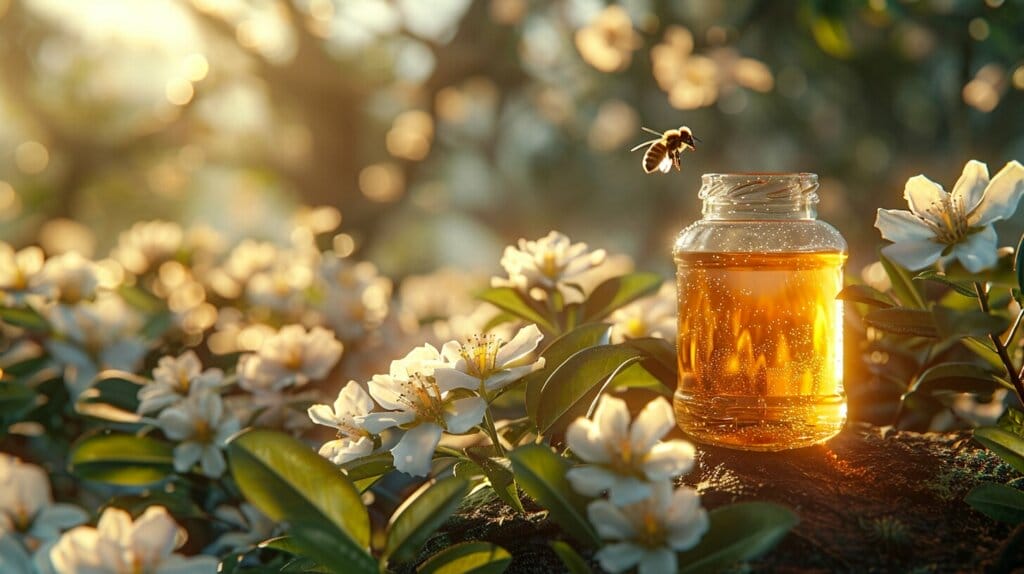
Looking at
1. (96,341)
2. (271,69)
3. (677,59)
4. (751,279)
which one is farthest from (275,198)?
(751,279)

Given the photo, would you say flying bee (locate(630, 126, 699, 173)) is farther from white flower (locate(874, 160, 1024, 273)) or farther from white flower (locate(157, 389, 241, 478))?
white flower (locate(157, 389, 241, 478))

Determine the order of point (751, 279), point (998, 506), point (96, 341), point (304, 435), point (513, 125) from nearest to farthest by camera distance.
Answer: point (998, 506)
point (751, 279)
point (304, 435)
point (96, 341)
point (513, 125)

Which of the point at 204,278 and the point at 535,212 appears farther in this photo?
the point at 535,212

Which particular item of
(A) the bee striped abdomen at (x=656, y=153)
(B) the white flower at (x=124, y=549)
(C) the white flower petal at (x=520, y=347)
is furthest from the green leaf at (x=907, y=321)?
(B) the white flower at (x=124, y=549)

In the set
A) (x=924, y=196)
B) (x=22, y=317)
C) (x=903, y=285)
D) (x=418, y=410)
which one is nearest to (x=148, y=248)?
(x=22, y=317)

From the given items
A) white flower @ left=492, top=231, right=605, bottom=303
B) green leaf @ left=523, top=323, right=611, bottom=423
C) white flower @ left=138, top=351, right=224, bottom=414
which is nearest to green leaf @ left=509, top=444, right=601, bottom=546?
green leaf @ left=523, top=323, right=611, bottom=423

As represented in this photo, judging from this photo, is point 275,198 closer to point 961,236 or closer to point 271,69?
point 271,69

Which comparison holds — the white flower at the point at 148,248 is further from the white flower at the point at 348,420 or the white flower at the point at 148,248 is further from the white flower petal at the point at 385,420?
the white flower petal at the point at 385,420
